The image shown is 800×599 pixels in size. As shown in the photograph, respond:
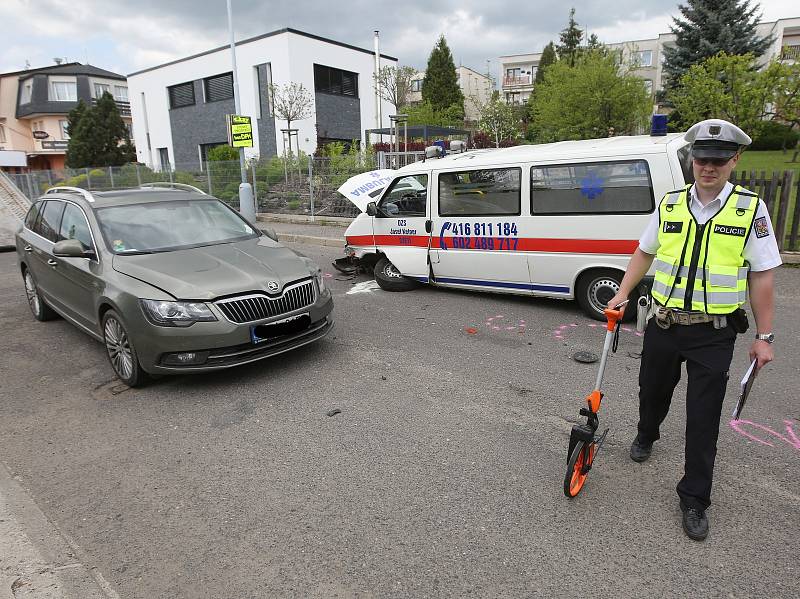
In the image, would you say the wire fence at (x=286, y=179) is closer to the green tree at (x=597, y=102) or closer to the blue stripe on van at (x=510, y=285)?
the green tree at (x=597, y=102)

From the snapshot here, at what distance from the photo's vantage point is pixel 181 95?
117 ft

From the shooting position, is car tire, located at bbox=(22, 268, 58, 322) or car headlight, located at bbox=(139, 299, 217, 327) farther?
car tire, located at bbox=(22, 268, 58, 322)

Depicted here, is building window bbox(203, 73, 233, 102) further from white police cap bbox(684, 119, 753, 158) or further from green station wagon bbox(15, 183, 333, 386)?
white police cap bbox(684, 119, 753, 158)

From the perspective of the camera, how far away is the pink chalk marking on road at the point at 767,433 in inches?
143

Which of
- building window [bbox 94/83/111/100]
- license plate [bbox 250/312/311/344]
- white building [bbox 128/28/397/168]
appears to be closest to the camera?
license plate [bbox 250/312/311/344]

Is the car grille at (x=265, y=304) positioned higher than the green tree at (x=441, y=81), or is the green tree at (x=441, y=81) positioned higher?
the green tree at (x=441, y=81)

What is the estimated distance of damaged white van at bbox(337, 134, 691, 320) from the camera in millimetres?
5891

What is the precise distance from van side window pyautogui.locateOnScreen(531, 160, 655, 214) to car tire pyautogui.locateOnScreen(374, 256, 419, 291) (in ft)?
7.44

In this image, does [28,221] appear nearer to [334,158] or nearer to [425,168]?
[425,168]

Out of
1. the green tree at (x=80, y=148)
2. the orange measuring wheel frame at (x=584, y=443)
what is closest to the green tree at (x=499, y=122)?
the green tree at (x=80, y=148)

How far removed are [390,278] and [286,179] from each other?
35.0ft

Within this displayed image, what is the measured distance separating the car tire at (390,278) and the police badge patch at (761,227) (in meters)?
5.60

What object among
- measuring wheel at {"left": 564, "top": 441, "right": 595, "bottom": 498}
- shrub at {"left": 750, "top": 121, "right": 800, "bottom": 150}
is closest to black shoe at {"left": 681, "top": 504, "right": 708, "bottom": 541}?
measuring wheel at {"left": 564, "top": 441, "right": 595, "bottom": 498}

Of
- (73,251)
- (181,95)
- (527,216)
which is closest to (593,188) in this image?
(527,216)
